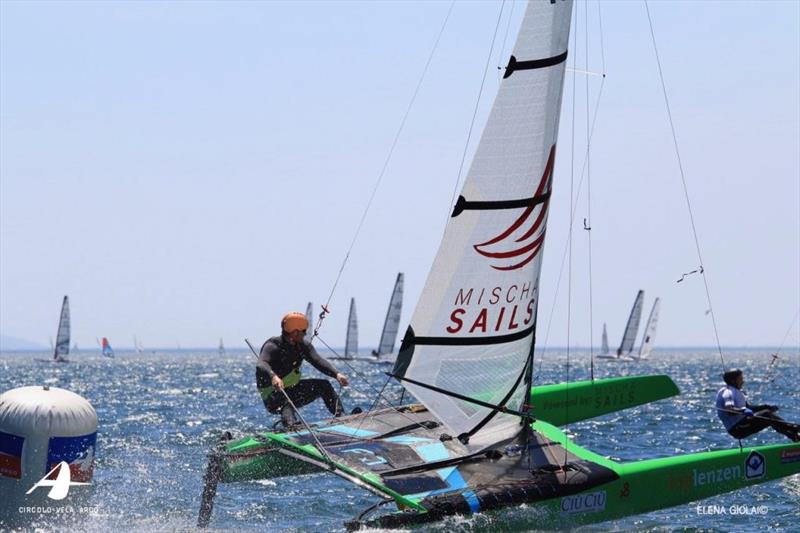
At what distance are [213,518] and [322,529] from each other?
105 centimetres

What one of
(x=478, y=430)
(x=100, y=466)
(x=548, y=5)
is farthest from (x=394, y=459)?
(x=100, y=466)

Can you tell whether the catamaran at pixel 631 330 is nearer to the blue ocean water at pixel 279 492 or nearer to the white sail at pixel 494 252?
the blue ocean water at pixel 279 492

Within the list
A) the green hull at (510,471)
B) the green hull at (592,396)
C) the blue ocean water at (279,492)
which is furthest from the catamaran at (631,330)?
the green hull at (510,471)

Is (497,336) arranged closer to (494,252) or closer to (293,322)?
(494,252)

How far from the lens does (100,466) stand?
12.8m

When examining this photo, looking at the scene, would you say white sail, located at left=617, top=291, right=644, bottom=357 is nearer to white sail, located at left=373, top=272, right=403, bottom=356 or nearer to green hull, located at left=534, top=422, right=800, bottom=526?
white sail, located at left=373, top=272, right=403, bottom=356

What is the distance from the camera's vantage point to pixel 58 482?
25.0 ft

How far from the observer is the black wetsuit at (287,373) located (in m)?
10.1

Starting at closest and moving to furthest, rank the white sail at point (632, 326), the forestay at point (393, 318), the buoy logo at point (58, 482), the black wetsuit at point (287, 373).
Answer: the buoy logo at point (58, 482)
the black wetsuit at point (287, 373)
the forestay at point (393, 318)
the white sail at point (632, 326)

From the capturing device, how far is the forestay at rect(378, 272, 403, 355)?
52.8 metres

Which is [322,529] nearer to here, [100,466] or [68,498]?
[68,498]

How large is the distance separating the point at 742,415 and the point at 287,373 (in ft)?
13.7

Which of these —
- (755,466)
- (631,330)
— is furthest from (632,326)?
(755,466)

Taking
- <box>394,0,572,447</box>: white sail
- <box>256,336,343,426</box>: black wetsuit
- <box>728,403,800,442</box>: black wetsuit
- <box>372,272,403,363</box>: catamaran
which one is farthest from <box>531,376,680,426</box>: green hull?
<box>372,272,403,363</box>: catamaran
